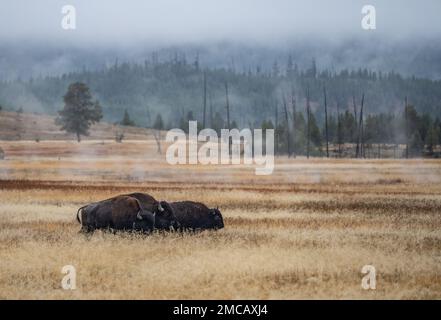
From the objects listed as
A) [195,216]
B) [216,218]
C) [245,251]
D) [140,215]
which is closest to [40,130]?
[216,218]

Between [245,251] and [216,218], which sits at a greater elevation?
[216,218]

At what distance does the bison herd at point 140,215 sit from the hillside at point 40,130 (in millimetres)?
75703

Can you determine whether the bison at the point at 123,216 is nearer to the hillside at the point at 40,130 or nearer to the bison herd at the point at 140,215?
the bison herd at the point at 140,215

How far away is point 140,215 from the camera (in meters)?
17.1

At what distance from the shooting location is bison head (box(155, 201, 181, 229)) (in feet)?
58.0

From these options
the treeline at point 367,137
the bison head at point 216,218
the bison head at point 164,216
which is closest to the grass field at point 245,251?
the bison head at point 216,218

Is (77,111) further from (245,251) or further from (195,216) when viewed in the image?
(245,251)

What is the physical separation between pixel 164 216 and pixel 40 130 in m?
87.1

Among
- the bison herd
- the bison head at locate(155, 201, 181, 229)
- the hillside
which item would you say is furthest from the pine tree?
the bison head at locate(155, 201, 181, 229)

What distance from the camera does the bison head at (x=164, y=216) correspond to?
58.0 feet

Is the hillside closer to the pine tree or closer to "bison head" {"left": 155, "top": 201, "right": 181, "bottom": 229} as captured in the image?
the pine tree
